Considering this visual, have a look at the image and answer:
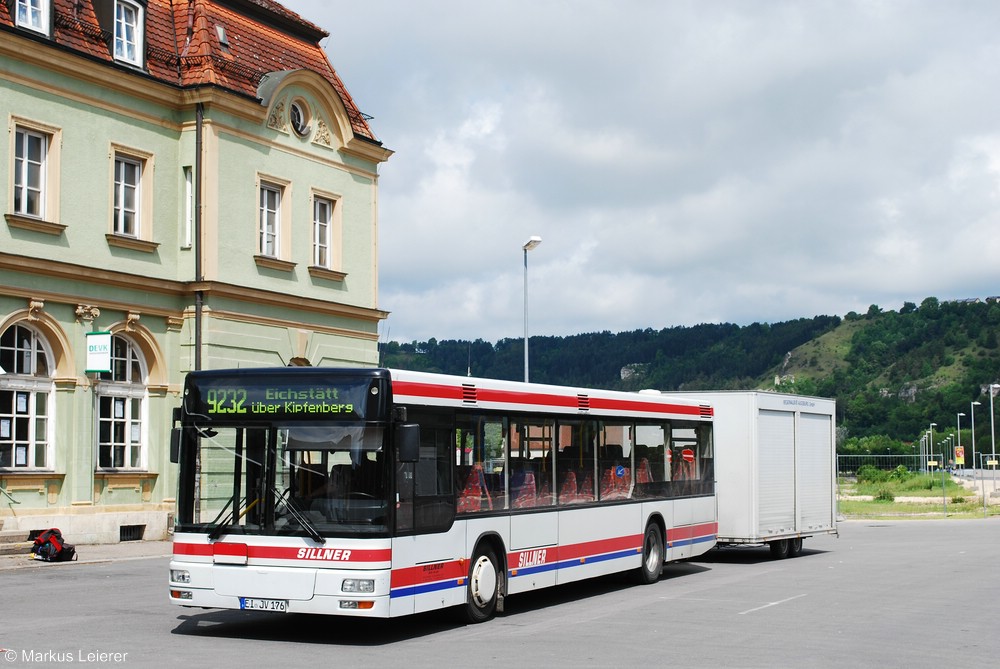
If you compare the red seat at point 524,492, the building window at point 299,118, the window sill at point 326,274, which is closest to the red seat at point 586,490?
the red seat at point 524,492

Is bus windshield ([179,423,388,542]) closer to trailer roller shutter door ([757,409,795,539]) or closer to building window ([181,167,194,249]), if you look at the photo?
trailer roller shutter door ([757,409,795,539])

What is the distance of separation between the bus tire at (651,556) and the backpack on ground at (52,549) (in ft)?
33.8

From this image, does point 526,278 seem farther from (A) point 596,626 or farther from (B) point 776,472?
(A) point 596,626

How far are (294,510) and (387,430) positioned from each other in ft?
3.94

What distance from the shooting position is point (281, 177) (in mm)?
31359

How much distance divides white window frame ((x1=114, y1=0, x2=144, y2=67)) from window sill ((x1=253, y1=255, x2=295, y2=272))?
5124 mm

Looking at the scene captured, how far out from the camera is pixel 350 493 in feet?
42.0

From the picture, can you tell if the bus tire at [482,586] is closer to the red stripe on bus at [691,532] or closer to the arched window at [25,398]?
the red stripe on bus at [691,532]

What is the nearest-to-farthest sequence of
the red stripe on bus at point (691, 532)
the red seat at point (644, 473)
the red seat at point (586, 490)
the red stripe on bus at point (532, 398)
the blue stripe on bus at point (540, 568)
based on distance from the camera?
the blue stripe on bus at point (540, 568), the red stripe on bus at point (532, 398), the red seat at point (586, 490), the red seat at point (644, 473), the red stripe on bus at point (691, 532)

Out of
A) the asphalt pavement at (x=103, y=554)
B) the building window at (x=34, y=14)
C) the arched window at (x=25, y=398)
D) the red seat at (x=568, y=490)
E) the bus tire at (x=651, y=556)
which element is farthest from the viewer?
the building window at (x=34, y=14)

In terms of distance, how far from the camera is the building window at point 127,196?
2759 centimetres

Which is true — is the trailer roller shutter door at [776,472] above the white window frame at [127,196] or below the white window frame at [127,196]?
below

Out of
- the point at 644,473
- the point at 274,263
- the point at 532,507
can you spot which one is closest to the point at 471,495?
the point at 532,507

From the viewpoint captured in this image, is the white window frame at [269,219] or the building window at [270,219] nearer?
the white window frame at [269,219]
